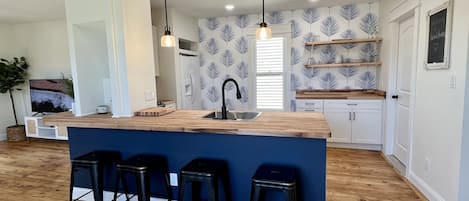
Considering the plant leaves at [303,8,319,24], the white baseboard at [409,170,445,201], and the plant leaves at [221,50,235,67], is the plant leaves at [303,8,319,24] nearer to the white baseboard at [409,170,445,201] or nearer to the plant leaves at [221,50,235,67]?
the plant leaves at [221,50,235,67]

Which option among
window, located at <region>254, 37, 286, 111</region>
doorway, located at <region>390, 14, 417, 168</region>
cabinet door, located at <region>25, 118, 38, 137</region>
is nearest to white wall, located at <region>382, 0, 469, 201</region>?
doorway, located at <region>390, 14, 417, 168</region>

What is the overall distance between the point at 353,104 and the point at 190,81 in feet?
9.35

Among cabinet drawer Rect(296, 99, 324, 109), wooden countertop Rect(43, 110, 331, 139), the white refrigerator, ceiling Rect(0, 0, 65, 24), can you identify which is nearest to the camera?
wooden countertop Rect(43, 110, 331, 139)

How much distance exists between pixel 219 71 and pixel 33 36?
3831 mm

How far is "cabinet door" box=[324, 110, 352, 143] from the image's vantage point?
13.4 ft

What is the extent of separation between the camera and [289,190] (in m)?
1.65

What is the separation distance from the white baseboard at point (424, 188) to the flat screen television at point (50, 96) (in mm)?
5547

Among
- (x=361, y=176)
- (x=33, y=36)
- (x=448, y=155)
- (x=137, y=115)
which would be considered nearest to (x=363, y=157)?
(x=361, y=176)

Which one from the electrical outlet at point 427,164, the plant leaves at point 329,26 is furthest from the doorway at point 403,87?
Answer: the plant leaves at point 329,26

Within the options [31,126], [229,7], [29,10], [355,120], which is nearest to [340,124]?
[355,120]

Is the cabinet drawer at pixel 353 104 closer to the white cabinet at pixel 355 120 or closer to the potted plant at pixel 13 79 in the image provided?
the white cabinet at pixel 355 120

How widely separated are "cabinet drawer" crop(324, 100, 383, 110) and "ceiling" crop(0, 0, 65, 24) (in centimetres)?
434

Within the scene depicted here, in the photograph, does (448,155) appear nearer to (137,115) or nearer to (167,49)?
(137,115)

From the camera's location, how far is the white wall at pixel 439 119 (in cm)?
204
